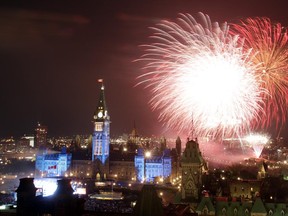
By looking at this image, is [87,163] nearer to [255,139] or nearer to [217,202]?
[255,139]

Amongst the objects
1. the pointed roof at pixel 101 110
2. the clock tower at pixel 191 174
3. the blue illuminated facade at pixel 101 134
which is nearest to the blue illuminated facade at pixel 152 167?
the blue illuminated facade at pixel 101 134

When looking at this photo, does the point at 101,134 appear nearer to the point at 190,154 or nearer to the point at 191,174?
the point at 190,154

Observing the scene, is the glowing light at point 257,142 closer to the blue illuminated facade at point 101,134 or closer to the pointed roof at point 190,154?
the blue illuminated facade at point 101,134

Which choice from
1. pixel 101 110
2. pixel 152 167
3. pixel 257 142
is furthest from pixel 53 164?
pixel 257 142

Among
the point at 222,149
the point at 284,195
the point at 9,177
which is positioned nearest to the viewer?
the point at 284,195

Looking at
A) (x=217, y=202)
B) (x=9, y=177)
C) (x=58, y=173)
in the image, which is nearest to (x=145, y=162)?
(x=58, y=173)

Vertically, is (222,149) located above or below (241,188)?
above
